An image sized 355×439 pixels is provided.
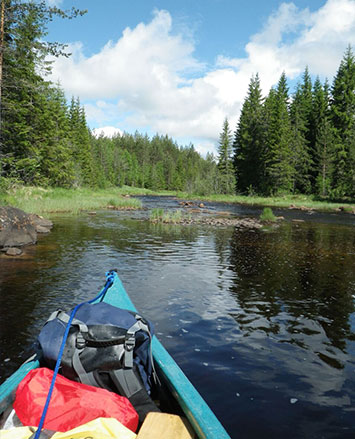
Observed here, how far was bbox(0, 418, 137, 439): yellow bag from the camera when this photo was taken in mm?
2340

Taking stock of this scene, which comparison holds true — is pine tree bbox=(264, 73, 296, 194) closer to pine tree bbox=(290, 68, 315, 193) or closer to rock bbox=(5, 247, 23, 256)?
pine tree bbox=(290, 68, 315, 193)

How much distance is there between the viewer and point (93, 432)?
93.1 inches

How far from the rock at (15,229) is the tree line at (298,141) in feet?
123

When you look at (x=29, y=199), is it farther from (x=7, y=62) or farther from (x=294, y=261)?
(x=294, y=261)

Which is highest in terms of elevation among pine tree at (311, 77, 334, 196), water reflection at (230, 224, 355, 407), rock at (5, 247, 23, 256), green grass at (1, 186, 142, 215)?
pine tree at (311, 77, 334, 196)

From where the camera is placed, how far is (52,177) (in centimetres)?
3716

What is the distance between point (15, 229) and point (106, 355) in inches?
467

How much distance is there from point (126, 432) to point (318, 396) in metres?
2.76

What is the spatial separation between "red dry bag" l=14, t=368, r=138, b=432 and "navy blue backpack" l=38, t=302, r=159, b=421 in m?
0.12

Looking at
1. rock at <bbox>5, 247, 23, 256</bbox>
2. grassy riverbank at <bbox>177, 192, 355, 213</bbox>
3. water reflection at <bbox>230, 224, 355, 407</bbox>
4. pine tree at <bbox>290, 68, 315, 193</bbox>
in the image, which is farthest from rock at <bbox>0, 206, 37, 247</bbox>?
pine tree at <bbox>290, 68, 315, 193</bbox>

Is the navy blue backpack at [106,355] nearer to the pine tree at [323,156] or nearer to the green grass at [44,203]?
the green grass at [44,203]

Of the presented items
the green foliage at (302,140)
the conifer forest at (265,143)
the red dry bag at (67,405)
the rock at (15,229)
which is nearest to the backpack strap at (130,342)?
the red dry bag at (67,405)

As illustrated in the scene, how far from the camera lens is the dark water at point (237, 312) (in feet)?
13.0

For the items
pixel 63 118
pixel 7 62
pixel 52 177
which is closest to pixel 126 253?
pixel 7 62
